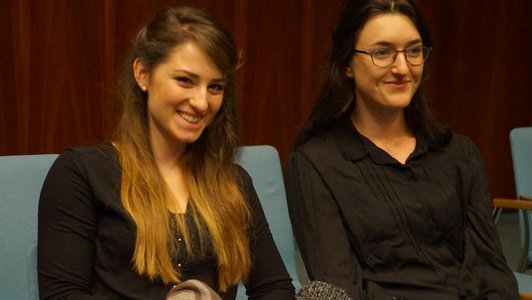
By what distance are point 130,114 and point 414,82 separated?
2.93 feet

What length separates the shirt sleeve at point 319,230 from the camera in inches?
98.1

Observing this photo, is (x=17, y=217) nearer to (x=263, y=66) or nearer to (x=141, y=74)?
(x=141, y=74)

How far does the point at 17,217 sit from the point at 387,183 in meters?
1.06

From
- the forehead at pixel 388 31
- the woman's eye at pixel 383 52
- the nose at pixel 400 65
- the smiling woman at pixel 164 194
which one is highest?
the forehead at pixel 388 31

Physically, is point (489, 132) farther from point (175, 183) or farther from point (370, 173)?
point (175, 183)

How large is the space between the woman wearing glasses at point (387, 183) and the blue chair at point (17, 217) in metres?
0.75

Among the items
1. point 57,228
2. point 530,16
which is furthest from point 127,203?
point 530,16

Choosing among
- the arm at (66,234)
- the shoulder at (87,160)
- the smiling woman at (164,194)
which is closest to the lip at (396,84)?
the smiling woman at (164,194)

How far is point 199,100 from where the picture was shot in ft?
7.18

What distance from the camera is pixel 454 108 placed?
20.4 ft

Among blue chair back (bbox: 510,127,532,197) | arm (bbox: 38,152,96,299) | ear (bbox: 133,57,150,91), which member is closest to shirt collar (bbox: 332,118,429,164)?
ear (bbox: 133,57,150,91)

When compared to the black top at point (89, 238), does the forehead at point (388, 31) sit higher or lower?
higher

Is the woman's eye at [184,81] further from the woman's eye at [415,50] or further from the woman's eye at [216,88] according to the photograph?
the woman's eye at [415,50]

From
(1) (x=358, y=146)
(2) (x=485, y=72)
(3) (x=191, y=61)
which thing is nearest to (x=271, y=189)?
(1) (x=358, y=146)
